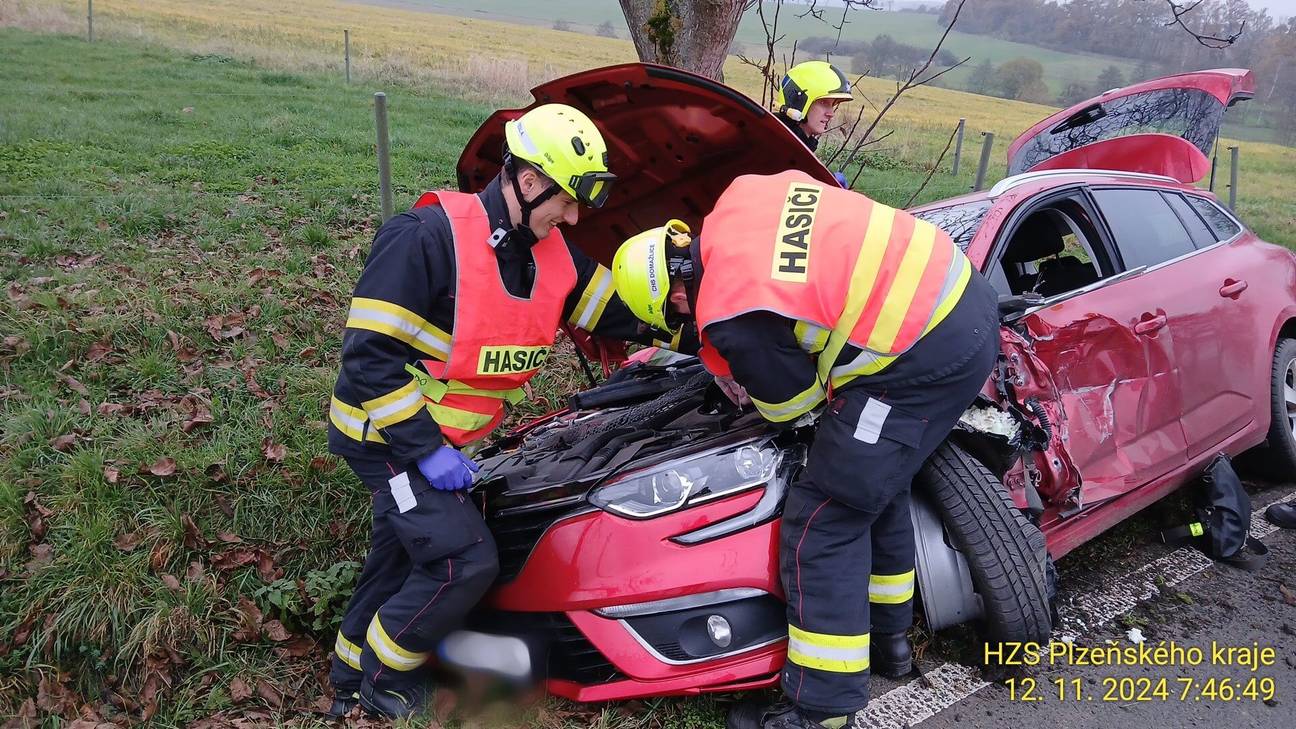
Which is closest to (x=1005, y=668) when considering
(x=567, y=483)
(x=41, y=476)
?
(x=567, y=483)

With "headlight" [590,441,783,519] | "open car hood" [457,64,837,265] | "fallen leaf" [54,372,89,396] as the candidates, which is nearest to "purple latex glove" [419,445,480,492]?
"headlight" [590,441,783,519]

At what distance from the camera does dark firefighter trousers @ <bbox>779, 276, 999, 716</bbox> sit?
2.27 m

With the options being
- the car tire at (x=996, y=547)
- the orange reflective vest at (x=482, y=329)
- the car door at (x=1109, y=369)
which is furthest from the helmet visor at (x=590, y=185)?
the car door at (x=1109, y=369)

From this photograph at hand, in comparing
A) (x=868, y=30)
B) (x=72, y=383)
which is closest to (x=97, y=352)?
(x=72, y=383)

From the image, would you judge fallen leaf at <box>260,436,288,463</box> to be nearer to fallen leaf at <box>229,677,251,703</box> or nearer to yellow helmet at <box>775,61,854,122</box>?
fallen leaf at <box>229,677,251,703</box>

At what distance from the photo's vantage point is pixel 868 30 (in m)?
54.2

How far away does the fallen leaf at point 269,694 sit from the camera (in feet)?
9.34

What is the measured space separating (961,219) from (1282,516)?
217 cm

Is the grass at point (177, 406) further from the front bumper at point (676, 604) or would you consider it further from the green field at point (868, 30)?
the green field at point (868, 30)

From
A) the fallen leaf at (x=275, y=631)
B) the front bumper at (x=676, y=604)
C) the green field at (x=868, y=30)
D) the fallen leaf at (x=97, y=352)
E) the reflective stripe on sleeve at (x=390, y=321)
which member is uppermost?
the green field at (x=868, y=30)

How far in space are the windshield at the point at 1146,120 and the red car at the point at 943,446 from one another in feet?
0.13

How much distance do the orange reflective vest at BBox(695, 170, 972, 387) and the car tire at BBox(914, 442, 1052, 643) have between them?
62 cm

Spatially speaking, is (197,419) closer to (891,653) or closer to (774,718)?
(774,718)

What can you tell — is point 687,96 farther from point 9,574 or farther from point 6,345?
point 6,345
